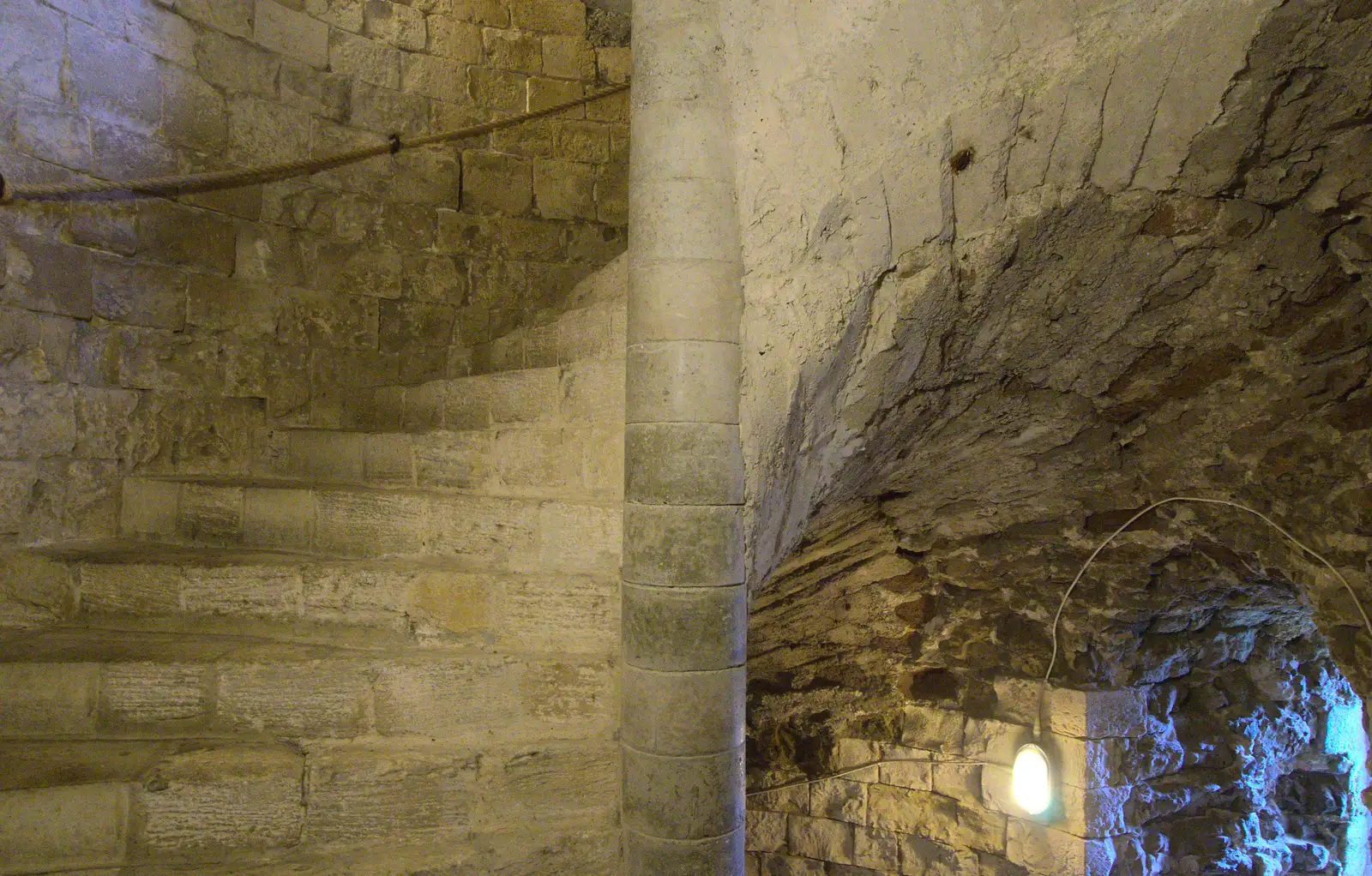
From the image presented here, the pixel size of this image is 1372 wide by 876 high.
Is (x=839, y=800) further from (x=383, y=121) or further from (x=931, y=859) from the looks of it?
(x=383, y=121)

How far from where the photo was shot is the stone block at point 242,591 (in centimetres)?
232

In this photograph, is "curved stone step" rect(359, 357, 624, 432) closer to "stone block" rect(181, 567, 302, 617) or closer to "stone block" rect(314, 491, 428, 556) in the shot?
"stone block" rect(314, 491, 428, 556)

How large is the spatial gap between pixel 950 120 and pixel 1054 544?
189 centimetres

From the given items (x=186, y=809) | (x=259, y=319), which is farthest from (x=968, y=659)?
(x=259, y=319)

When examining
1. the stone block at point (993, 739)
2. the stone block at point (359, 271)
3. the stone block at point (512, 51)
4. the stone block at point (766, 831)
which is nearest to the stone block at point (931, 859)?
the stone block at point (993, 739)

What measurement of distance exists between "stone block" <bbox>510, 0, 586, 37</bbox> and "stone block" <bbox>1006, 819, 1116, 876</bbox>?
170 inches

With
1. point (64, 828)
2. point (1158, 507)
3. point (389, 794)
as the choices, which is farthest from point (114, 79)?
point (1158, 507)

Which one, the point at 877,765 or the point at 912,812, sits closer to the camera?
the point at 912,812

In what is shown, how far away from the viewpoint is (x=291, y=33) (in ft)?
12.5

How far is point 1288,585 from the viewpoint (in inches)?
122

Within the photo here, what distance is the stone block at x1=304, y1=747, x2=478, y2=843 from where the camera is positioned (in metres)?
2.03

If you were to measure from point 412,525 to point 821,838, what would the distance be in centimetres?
280

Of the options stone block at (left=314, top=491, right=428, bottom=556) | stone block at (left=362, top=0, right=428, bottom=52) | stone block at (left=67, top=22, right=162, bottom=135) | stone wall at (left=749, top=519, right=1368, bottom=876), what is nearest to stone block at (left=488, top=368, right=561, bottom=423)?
stone block at (left=314, top=491, right=428, bottom=556)

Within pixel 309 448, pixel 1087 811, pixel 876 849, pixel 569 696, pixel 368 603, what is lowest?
pixel 876 849
